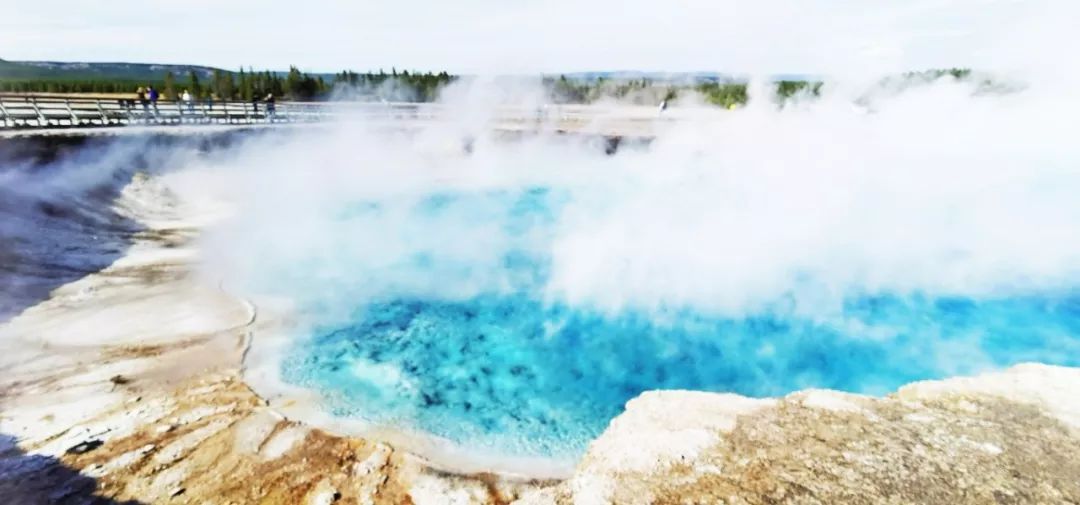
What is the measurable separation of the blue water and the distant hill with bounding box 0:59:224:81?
74358mm

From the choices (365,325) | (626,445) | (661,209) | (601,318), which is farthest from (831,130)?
(626,445)

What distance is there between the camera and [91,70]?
87438 millimetres

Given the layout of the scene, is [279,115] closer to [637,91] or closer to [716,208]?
[716,208]

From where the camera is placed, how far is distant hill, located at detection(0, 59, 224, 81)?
7236 centimetres

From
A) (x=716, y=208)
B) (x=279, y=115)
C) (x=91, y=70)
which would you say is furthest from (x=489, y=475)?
(x=91, y=70)

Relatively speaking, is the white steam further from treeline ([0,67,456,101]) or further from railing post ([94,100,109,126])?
treeline ([0,67,456,101])

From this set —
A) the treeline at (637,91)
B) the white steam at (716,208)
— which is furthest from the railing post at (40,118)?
the treeline at (637,91)

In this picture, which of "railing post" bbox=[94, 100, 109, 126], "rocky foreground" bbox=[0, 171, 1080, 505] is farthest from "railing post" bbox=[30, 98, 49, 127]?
"rocky foreground" bbox=[0, 171, 1080, 505]

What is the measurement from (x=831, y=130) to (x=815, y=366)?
39.8 feet

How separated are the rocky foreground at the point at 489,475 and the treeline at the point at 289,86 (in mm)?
26507

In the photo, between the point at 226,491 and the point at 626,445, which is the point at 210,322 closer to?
the point at 226,491

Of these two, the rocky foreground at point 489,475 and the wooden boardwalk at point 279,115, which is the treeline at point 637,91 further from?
the rocky foreground at point 489,475

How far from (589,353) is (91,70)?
345 ft

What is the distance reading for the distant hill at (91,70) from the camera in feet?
237
